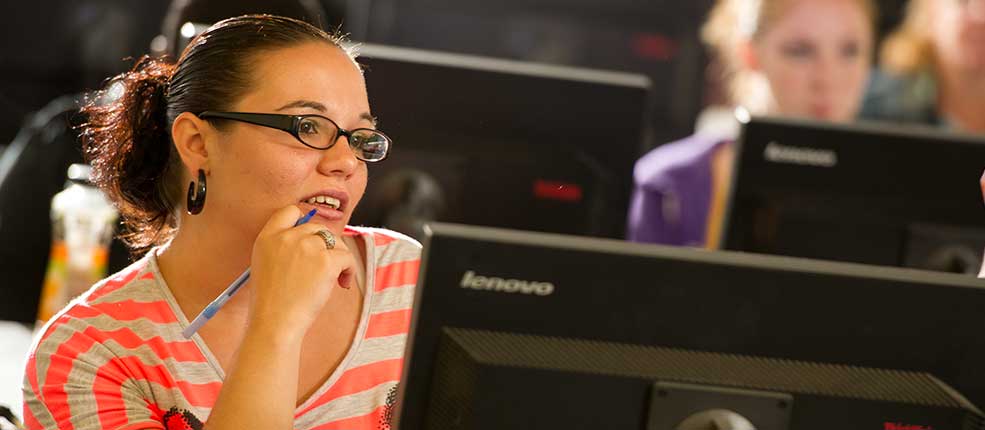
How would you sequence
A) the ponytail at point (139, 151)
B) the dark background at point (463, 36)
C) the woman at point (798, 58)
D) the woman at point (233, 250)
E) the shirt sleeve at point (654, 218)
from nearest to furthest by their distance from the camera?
the woman at point (233, 250) → the ponytail at point (139, 151) → the shirt sleeve at point (654, 218) → the woman at point (798, 58) → the dark background at point (463, 36)

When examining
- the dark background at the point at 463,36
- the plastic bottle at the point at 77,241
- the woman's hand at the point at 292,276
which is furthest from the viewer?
the dark background at the point at 463,36

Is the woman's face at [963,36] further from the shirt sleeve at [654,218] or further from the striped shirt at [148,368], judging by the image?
the striped shirt at [148,368]

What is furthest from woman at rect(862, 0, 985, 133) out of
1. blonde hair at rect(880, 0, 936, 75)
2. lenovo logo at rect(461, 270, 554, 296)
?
lenovo logo at rect(461, 270, 554, 296)

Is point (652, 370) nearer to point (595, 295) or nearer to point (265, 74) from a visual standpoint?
point (595, 295)

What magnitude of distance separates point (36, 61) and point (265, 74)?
9.16 feet

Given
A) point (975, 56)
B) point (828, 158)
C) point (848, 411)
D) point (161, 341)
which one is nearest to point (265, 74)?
point (161, 341)

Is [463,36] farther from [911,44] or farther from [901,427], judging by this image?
[901,427]

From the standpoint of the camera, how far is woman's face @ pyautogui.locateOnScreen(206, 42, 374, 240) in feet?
4.41

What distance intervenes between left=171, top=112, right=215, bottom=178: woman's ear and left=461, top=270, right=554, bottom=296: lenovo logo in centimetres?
53

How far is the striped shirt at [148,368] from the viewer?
4.25ft

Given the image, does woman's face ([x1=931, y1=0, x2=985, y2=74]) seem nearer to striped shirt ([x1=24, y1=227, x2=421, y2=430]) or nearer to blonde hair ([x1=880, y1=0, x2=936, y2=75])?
blonde hair ([x1=880, y1=0, x2=936, y2=75])

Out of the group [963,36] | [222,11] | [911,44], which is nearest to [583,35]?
[911,44]

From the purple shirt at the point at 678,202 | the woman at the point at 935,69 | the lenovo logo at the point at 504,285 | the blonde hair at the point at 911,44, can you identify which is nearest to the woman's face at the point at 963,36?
the woman at the point at 935,69

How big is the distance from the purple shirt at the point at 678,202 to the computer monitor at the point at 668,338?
1.67 m
